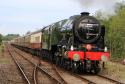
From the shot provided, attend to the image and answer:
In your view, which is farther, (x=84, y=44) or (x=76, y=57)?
(x=84, y=44)

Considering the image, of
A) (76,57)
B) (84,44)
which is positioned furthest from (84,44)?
(76,57)

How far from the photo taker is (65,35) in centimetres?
2003

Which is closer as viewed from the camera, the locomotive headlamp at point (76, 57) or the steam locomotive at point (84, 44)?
the locomotive headlamp at point (76, 57)

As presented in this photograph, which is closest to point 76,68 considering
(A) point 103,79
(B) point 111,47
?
(A) point 103,79

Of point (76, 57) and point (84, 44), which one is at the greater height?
point (84, 44)

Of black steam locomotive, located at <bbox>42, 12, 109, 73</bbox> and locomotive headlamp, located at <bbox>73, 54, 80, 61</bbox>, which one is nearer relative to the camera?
locomotive headlamp, located at <bbox>73, 54, 80, 61</bbox>

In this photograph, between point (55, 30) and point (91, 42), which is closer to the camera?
point (91, 42)

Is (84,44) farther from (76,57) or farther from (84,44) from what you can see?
(76,57)

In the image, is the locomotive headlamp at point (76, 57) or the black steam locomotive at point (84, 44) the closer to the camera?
the locomotive headlamp at point (76, 57)

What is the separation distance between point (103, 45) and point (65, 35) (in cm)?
216

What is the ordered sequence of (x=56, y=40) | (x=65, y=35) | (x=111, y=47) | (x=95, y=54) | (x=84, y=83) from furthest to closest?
(x=111, y=47), (x=56, y=40), (x=65, y=35), (x=95, y=54), (x=84, y=83)

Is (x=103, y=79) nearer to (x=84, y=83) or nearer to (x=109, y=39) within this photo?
(x=84, y=83)

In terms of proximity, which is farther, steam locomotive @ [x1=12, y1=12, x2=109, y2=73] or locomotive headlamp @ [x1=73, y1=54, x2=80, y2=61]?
steam locomotive @ [x1=12, y1=12, x2=109, y2=73]

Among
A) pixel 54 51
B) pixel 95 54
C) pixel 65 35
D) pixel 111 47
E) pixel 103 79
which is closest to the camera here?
pixel 103 79
